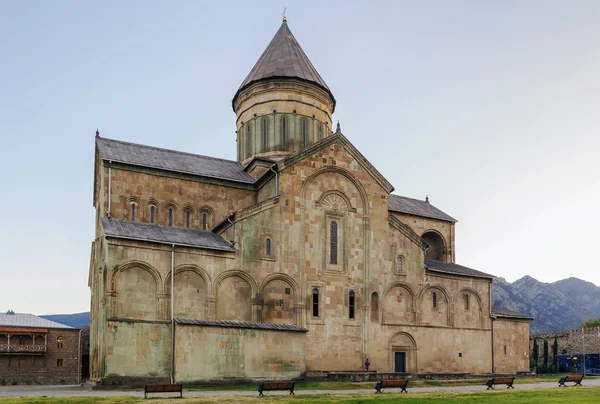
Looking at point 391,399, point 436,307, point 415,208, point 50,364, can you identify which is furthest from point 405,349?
point 50,364

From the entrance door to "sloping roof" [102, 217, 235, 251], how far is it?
12359 millimetres

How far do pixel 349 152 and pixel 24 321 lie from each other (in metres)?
31.1

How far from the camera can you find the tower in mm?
43125

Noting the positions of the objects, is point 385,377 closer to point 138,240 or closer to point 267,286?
point 267,286

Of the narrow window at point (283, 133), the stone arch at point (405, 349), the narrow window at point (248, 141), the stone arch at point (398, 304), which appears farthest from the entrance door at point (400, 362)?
the narrow window at point (248, 141)

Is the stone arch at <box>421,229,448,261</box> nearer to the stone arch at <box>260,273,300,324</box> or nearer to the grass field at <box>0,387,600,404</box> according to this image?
the stone arch at <box>260,273,300,324</box>

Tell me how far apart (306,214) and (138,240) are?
10042 millimetres

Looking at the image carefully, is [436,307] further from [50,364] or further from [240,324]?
[50,364]

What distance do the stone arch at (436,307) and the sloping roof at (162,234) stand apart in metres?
13.4

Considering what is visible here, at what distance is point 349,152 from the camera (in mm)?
38594

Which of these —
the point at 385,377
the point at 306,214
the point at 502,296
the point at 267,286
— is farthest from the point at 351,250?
the point at 502,296

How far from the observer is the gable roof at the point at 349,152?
36.6m

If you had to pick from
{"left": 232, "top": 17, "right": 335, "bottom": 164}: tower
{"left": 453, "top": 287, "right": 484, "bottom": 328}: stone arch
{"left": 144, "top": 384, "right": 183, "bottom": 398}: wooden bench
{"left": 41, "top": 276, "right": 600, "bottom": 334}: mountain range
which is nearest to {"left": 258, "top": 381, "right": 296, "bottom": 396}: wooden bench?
{"left": 144, "top": 384, "right": 183, "bottom": 398}: wooden bench

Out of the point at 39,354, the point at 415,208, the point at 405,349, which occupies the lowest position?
the point at 39,354
